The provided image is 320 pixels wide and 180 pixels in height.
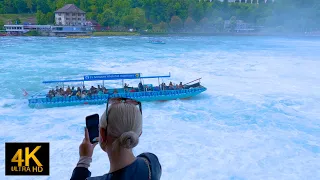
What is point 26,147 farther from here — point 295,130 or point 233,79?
point 233,79

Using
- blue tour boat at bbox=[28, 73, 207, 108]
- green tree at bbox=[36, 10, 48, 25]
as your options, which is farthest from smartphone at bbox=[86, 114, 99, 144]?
green tree at bbox=[36, 10, 48, 25]

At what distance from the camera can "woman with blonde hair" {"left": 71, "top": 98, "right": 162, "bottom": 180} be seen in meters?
1.70

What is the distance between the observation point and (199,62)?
118 ft

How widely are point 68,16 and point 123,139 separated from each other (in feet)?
266

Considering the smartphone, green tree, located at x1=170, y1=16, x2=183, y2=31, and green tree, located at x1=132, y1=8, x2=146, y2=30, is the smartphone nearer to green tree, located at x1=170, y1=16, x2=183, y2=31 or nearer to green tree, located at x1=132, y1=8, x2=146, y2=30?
green tree, located at x1=132, y1=8, x2=146, y2=30

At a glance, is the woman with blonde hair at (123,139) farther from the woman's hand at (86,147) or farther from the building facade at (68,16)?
the building facade at (68,16)

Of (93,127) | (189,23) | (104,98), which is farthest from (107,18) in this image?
(93,127)

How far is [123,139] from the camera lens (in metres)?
1.71

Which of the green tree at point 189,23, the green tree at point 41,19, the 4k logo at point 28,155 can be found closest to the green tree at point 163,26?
the green tree at point 189,23

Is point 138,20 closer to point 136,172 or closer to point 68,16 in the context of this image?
point 68,16

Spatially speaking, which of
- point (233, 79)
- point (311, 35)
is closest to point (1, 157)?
point (233, 79)

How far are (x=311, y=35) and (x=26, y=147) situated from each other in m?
104

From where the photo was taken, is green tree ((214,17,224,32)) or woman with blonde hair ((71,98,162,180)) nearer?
woman with blonde hair ((71,98,162,180))

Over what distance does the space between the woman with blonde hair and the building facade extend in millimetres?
79972
